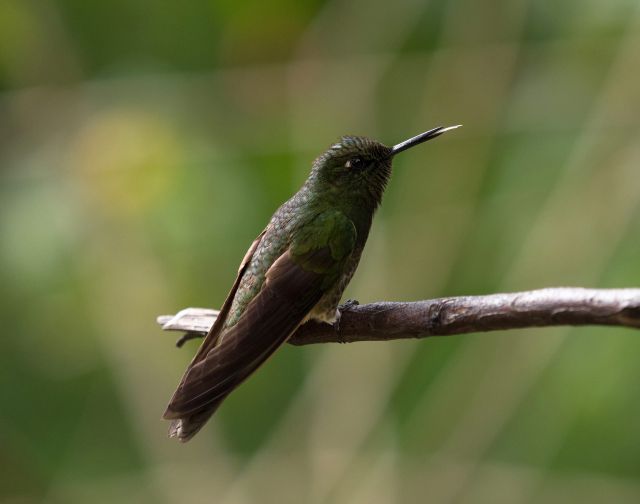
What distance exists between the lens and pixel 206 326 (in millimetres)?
3559

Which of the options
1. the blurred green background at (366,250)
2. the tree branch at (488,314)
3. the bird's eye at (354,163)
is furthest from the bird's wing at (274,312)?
the blurred green background at (366,250)

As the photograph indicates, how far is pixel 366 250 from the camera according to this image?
5371 mm

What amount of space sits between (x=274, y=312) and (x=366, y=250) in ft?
7.31

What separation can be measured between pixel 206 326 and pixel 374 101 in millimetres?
2544

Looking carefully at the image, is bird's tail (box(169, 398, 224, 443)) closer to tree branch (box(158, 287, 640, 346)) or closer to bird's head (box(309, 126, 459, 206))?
tree branch (box(158, 287, 640, 346))

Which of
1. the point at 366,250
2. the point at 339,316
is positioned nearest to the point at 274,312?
the point at 339,316

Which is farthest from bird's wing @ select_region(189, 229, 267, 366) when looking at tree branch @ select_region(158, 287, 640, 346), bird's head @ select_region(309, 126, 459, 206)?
bird's head @ select_region(309, 126, 459, 206)

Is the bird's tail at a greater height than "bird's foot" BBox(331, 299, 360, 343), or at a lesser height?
lesser

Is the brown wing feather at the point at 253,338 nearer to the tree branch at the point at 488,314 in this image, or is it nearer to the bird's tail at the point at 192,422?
the bird's tail at the point at 192,422

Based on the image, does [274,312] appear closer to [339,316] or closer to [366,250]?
[339,316]

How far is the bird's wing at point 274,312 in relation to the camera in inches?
120

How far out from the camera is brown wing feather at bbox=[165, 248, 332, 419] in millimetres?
3041

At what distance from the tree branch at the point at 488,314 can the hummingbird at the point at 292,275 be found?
19cm

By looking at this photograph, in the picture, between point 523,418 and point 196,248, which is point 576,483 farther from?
point 196,248
